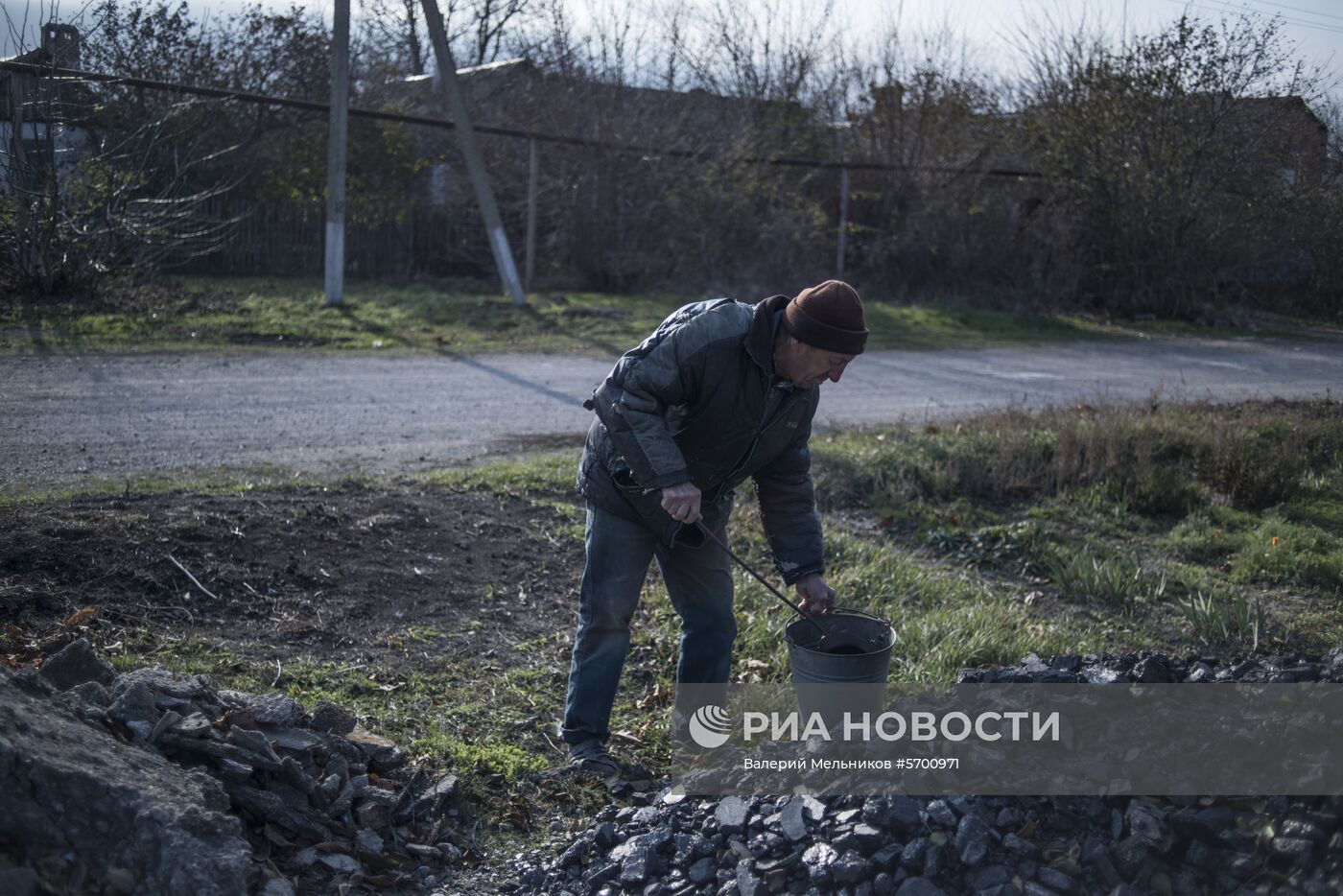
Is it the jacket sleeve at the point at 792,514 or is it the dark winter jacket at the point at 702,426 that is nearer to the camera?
the dark winter jacket at the point at 702,426

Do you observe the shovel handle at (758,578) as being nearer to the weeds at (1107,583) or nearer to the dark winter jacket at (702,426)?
the dark winter jacket at (702,426)

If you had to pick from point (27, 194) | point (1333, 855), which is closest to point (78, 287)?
point (27, 194)

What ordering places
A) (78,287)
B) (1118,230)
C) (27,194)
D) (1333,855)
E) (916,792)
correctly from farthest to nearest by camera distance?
(1118,230), (78,287), (27,194), (916,792), (1333,855)

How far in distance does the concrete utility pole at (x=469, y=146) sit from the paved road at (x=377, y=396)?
10.9 feet

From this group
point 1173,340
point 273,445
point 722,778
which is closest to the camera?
point 722,778

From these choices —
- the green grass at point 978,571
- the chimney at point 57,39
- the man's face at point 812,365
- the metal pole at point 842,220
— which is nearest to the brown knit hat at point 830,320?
the man's face at point 812,365

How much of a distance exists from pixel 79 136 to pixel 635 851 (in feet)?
37.9

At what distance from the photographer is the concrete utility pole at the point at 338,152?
13.5 m

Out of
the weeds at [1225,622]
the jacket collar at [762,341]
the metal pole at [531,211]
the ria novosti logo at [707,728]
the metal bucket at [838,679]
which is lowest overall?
the ria novosti logo at [707,728]

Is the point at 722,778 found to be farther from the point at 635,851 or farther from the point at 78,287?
the point at 78,287

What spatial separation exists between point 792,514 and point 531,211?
13.1 metres

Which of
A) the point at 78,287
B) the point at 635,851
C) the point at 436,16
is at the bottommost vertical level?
the point at 635,851

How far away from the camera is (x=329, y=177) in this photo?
13.9 m

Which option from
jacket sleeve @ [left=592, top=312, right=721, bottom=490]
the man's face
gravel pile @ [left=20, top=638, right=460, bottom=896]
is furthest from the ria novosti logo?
the man's face
